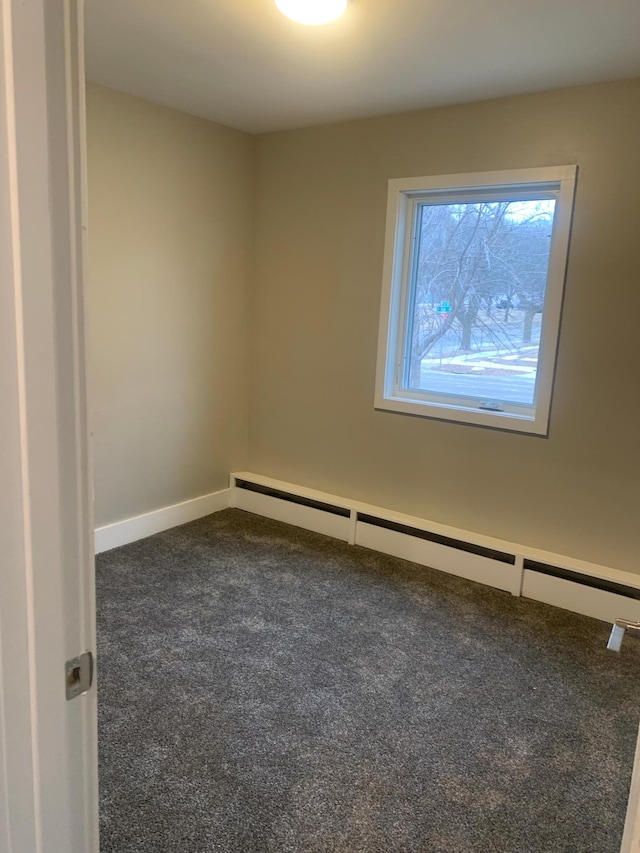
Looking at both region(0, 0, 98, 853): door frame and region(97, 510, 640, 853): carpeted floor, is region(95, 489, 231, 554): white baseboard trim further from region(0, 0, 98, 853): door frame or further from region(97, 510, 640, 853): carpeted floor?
region(0, 0, 98, 853): door frame

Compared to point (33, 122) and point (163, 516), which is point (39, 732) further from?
point (163, 516)

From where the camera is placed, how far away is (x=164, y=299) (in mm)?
3566

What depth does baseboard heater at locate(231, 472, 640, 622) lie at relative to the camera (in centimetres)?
295

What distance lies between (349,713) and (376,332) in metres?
2.05

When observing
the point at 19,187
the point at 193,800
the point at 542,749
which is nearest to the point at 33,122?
the point at 19,187

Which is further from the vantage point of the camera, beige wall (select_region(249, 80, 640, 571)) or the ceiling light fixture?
beige wall (select_region(249, 80, 640, 571))

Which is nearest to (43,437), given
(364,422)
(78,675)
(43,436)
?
(43,436)

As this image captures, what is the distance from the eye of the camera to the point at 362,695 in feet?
7.66

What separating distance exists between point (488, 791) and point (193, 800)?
858mm

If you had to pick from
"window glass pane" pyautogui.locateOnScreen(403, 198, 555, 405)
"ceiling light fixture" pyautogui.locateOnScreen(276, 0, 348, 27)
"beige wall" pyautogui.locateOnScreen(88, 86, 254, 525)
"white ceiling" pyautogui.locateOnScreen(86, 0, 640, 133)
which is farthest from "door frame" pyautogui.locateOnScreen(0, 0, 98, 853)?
"window glass pane" pyautogui.locateOnScreen(403, 198, 555, 405)

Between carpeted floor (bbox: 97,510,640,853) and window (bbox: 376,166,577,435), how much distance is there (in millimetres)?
1000

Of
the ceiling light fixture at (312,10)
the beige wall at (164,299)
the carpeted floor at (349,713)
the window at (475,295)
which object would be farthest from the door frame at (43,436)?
the window at (475,295)

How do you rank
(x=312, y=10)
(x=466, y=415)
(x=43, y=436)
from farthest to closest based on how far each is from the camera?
(x=466, y=415) < (x=312, y=10) < (x=43, y=436)

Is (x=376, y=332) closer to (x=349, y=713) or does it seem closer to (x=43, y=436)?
(x=349, y=713)
